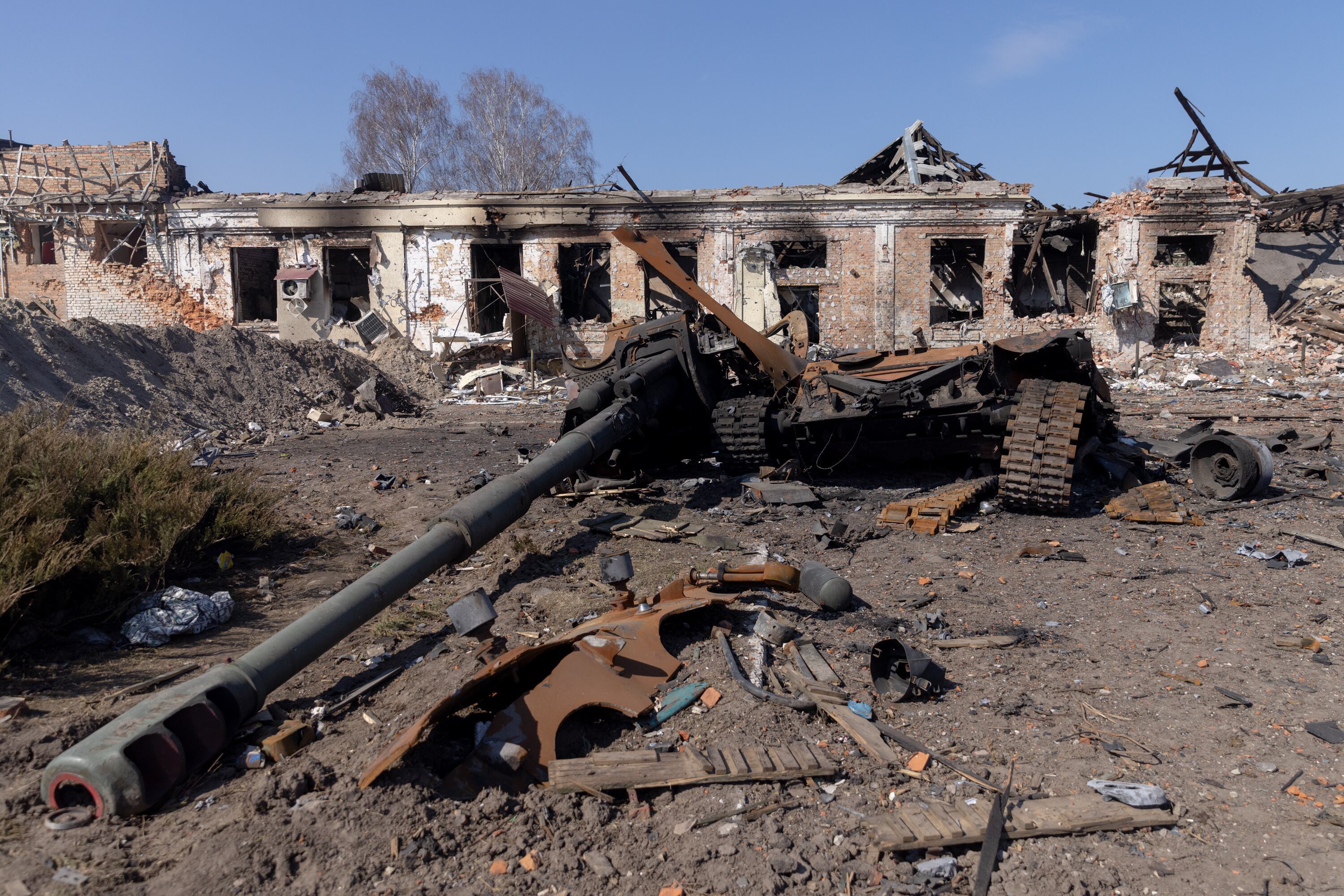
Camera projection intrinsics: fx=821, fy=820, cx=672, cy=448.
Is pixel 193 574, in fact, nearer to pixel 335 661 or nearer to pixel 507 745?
pixel 335 661

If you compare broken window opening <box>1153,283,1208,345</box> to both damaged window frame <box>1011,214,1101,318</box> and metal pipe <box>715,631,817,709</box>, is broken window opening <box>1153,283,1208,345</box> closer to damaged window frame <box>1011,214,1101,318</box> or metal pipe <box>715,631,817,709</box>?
damaged window frame <box>1011,214,1101,318</box>

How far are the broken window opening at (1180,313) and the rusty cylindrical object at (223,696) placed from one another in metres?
20.3

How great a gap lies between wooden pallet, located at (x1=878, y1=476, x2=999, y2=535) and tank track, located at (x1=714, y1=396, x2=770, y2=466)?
144 centimetres

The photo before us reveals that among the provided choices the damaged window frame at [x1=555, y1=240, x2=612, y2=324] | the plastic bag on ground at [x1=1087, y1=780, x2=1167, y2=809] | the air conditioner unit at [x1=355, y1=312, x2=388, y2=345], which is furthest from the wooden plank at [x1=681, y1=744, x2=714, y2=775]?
the air conditioner unit at [x1=355, y1=312, x2=388, y2=345]

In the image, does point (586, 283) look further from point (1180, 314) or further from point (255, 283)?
point (1180, 314)

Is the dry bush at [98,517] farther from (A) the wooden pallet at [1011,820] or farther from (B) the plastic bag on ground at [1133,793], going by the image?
(B) the plastic bag on ground at [1133,793]

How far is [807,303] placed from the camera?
21.5 metres

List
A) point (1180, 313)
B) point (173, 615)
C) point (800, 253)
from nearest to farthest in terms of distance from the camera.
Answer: point (173, 615)
point (800, 253)
point (1180, 313)

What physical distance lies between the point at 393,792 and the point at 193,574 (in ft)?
12.3

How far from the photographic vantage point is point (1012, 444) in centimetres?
692

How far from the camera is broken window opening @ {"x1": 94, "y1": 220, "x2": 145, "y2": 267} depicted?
21.2m

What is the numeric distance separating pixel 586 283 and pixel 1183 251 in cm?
1576

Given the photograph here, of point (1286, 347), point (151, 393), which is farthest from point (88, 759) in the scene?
point (1286, 347)

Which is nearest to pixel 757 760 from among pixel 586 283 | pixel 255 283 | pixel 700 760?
pixel 700 760
